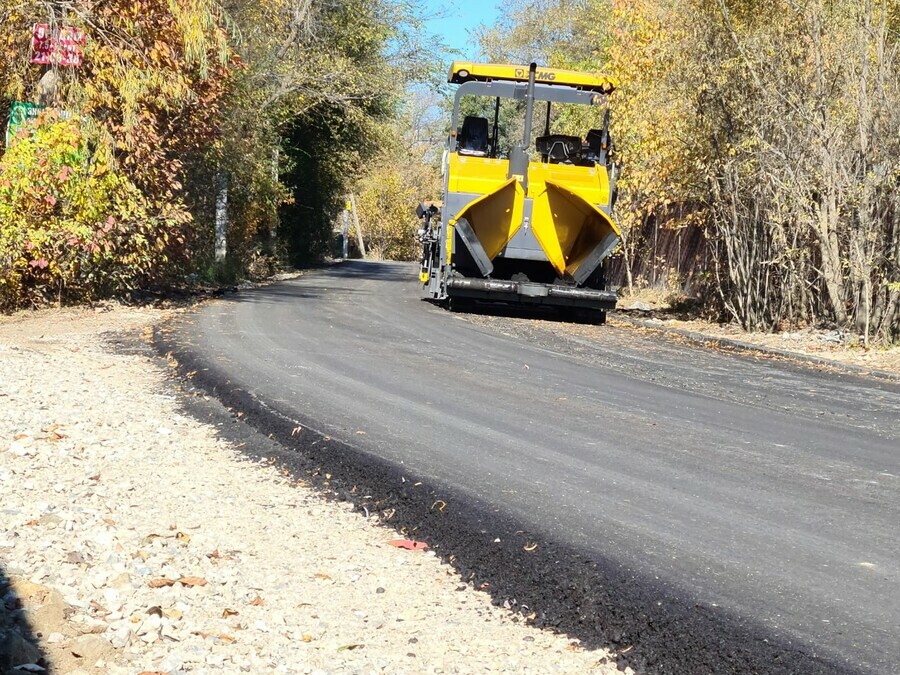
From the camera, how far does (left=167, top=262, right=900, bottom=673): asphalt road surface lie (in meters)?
4.20

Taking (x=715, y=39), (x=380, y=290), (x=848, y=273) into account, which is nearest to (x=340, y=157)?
(x=380, y=290)

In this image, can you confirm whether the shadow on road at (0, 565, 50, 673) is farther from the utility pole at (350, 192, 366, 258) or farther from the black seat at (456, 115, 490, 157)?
the utility pole at (350, 192, 366, 258)

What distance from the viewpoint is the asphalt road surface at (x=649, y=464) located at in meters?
4.20

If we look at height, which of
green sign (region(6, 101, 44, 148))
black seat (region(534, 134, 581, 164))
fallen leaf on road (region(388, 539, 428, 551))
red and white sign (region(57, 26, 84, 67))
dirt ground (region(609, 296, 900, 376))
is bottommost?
fallen leaf on road (region(388, 539, 428, 551))

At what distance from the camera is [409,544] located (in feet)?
17.1

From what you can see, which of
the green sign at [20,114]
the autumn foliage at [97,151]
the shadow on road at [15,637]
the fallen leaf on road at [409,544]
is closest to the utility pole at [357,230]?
the autumn foliage at [97,151]

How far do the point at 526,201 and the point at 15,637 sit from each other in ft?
44.9

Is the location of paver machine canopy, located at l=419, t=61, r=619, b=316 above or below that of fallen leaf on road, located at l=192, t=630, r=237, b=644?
above

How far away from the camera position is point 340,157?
33688 millimetres

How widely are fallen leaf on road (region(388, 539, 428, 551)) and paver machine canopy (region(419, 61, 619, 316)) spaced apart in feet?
37.2

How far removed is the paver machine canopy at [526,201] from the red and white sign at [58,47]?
593cm

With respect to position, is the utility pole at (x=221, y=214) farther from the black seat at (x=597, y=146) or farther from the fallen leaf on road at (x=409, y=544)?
the fallen leaf on road at (x=409, y=544)

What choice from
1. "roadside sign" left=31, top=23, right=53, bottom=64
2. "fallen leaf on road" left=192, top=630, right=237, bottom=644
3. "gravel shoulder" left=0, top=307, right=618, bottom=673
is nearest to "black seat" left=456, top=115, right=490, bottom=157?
"roadside sign" left=31, top=23, right=53, bottom=64

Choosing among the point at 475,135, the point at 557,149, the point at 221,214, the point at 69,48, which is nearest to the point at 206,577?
the point at 69,48
